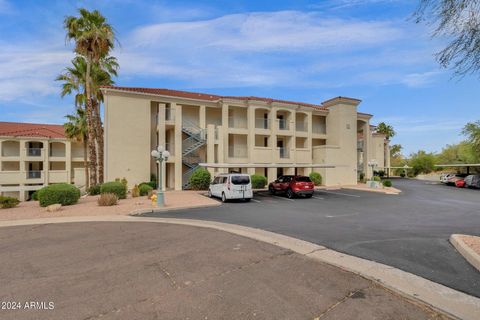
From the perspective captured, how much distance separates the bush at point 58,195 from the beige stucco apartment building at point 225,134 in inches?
284

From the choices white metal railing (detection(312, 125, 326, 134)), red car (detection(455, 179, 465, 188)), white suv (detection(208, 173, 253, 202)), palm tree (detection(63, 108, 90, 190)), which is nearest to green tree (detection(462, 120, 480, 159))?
red car (detection(455, 179, 465, 188))

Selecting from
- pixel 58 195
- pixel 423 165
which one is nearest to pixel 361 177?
pixel 423 165

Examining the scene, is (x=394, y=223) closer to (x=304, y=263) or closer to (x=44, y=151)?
A: (x=304, y=263)

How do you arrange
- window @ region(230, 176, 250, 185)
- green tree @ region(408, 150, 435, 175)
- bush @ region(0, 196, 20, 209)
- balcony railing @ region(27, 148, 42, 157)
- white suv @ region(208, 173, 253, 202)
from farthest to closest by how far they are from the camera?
green tree @ region(408, 150, 435, 175) → balcony railing @ region(27, 148, 42, 157) → window @ region(230, 176, 250, 185) → white suv @ region(208, 173, 253, 202) → bush @ region(0, 196, 20, 209)

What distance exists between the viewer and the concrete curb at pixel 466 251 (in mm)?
5465

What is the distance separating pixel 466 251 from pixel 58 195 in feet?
59.0

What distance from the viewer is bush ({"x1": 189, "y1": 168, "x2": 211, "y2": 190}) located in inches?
906

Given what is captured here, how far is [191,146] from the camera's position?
2498 centimetres

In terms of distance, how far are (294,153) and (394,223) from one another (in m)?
18.7

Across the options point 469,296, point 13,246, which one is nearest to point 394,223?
point 469,296

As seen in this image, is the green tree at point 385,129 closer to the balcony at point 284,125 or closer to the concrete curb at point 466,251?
the balcony at point 284,125

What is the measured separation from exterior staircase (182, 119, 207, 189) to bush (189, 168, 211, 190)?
1.32 m

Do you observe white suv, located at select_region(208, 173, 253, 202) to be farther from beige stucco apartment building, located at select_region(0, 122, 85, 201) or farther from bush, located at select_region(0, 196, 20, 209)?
beige stucco apartment building, located at select_region(0, 122, 85, 201)

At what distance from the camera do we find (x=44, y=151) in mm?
30938
